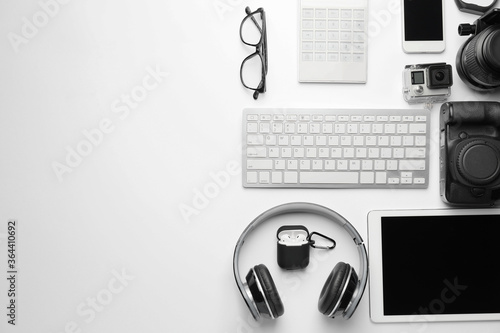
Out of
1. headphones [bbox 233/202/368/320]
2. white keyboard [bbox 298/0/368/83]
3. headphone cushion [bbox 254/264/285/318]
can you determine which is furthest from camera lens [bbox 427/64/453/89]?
headphone cushion [bbox 254/264/285/318]

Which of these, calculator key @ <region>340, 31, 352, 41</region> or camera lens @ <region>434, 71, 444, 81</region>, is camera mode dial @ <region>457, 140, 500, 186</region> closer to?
camera lens @ <region>434, 71, 444, 81</region>

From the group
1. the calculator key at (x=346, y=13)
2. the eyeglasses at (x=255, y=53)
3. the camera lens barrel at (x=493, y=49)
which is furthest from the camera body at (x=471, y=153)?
the eyeglasses at (x=255, y=53)

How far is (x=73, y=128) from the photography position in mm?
Answer: 961

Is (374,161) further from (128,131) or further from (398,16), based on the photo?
(128,131)

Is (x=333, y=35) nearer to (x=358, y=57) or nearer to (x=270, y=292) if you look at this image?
(x=358, y=57)

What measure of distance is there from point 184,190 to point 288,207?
0.83ft

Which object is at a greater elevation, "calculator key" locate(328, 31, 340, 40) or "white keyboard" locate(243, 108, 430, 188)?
"calculator key" locate(328, 31, 340, 40)

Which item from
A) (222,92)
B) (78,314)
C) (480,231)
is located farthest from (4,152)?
(480,231)

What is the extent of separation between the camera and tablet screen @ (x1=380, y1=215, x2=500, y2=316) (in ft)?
3.04

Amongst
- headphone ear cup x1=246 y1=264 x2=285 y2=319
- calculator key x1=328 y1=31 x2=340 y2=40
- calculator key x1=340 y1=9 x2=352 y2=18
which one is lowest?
headphone ear cup x1=246 y1=264 x2=285 y2=319

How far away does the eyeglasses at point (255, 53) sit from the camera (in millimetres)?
949

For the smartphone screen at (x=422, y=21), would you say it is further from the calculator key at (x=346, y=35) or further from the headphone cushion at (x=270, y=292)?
the headphone cushion at (x=270, y=292)

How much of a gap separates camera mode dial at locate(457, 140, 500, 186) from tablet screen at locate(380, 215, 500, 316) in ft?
0.36

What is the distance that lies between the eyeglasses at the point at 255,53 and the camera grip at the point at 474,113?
0.44m
